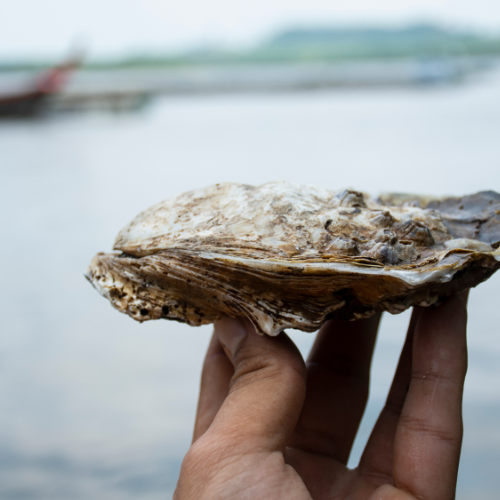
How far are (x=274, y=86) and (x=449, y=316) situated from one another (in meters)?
6.22

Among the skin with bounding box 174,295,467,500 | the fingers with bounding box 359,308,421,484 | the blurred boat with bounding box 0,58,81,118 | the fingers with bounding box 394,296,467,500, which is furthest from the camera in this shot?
the blurred boat with bounding box 0,58,81,118

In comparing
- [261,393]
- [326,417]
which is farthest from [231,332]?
[326,417]

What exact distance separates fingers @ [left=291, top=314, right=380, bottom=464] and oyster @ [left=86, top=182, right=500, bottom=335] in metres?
0.28

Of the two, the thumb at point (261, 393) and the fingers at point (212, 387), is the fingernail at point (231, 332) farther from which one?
the fingers at point (212, 387)

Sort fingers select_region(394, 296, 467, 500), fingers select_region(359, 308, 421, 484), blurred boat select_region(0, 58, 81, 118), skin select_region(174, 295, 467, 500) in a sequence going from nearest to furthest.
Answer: skin select_region(174, 295, 467, 500) → fingers select_region(394, 296, 467, 500) → fingers select_region(359, 308, 421, 484) → blurred boat select_region(0, 58, 81, 118)

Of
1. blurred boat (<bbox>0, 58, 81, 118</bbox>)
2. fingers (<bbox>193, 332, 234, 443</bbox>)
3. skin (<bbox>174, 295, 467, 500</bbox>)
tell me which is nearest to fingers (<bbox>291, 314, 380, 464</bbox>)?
skin (<bbox>174, 295, 467, 500</bbox>)

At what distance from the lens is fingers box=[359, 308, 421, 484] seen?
0.91 metres

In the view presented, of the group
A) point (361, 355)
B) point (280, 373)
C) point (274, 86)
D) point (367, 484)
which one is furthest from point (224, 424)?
point (274, 86)

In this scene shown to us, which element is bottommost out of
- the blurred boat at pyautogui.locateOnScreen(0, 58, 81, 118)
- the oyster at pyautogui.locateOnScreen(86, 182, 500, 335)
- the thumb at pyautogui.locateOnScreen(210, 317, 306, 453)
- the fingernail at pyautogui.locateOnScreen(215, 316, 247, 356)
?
the thumb at pyautogui.locateOnScreen(210, 317, 306, 453)

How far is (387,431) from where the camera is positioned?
0.95 m

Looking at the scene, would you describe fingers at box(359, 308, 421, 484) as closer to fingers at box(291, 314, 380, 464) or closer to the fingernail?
fingers at box(291, 314, 380, 464)

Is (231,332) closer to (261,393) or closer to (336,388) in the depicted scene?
(261,393)

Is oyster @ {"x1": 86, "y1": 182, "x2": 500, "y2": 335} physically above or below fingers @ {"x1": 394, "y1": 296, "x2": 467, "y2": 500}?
above

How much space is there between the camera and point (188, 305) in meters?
0.88
